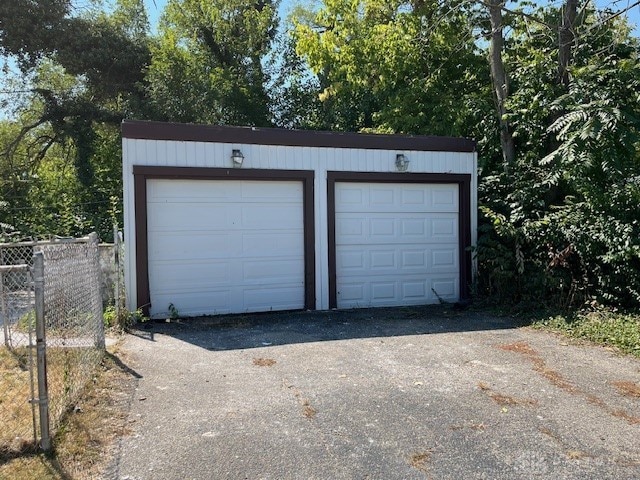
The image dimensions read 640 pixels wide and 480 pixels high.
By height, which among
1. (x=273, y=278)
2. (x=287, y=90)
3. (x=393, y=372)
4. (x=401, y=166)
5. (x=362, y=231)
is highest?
(x=287, y=90)

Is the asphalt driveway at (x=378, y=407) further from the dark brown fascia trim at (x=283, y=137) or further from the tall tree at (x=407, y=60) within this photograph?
the tall tree at (x=407, y=60)

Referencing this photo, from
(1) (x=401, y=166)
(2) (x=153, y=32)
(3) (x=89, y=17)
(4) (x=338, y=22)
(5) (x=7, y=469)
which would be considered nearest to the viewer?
(5) (x=7, y=469)

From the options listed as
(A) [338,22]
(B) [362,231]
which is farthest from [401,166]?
(A) [338,22]

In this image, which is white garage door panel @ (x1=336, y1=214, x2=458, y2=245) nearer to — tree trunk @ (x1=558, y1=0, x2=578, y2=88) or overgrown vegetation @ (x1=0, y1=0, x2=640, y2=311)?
overgrown vegetation @ (x1=0, y1=0, x2=640, y2=311)

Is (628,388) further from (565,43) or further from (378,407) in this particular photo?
(565,43)

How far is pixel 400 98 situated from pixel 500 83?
346cm

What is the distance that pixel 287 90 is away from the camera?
1992 centimetres

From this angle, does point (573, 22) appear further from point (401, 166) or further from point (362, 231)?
point (362, 231)

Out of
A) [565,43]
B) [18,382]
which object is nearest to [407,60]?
[565,43]

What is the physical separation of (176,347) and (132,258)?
1.82 meters

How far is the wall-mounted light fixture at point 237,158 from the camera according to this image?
7.65m

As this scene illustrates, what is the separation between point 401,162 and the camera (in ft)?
27.8

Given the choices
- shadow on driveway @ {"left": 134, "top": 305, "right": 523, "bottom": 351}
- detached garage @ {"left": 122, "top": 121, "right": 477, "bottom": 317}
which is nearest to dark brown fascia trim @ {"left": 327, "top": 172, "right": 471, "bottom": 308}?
detached garage @ {"left": 122, "top": 121, "right": 477, "bottom": 317}

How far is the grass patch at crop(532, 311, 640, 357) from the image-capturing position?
596cm
